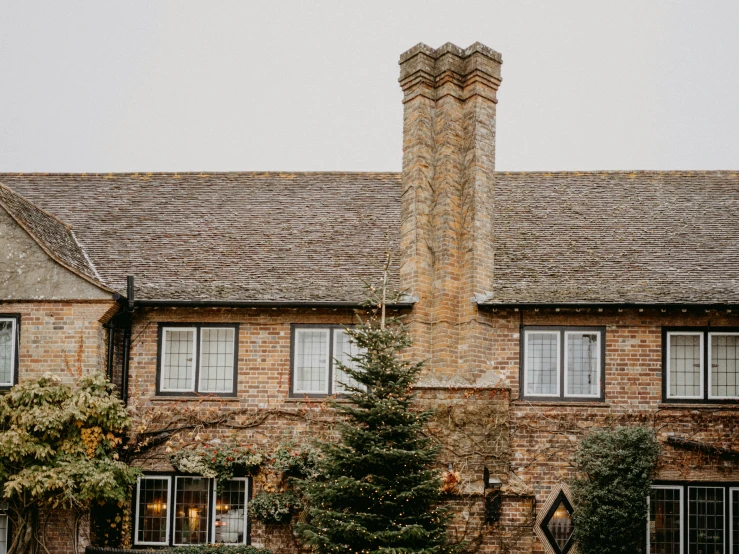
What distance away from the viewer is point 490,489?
17.2 metres

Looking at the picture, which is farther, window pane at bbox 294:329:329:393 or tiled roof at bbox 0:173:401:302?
tiled roof at bbox 0:173:401:302

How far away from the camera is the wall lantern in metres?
17.1

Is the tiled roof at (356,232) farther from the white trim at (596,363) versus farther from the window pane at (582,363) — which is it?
the window pane at (582,363)

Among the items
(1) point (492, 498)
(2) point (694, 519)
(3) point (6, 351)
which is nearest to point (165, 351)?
(3) point (6, 351)

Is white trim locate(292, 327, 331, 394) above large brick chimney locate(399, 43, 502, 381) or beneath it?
beneath

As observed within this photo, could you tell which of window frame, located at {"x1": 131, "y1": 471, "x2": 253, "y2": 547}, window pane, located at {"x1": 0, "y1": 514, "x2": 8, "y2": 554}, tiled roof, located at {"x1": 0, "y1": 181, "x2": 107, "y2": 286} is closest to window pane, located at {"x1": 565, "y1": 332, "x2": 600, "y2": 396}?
window frame, located at {"x1": 131, "y1": 471, "x2": 253, "y2": 547}

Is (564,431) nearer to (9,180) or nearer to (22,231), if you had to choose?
(22,231)

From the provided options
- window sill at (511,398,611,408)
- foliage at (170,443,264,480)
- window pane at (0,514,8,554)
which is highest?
window sill at (511,398,611,408)

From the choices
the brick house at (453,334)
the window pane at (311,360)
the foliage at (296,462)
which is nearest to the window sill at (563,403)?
the brick house at (453,334)

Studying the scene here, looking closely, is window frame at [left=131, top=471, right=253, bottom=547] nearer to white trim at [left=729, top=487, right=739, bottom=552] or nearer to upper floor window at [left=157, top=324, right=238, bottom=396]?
upper floor window at [left=157, top=324, right=238, bottom=396]

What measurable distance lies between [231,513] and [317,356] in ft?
11.4

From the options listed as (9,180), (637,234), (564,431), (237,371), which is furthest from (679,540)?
(9,180)

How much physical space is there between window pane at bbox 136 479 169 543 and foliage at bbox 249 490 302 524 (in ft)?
6.31

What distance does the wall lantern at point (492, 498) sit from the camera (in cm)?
1711
